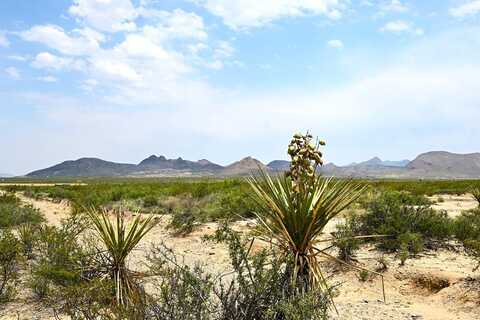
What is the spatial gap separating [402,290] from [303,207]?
12.7 feet

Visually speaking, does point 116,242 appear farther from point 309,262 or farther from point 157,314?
point 309,262

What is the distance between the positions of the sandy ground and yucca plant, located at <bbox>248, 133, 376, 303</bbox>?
0.56 m

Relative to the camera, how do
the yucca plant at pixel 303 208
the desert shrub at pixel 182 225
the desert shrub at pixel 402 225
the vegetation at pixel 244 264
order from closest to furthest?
the vegetation at pixel 244 264 < the yucca plant at pixel 303 208 < the desert shrub at pixel 402 225 < the desert shrub at pixel 182 225

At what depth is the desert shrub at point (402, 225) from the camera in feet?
30.6

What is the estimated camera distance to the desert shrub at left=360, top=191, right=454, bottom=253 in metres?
9.31

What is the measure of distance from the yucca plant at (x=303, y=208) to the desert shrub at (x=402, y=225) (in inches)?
189

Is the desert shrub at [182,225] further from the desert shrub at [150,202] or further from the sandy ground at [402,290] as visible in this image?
the desert shrub at [150,202]

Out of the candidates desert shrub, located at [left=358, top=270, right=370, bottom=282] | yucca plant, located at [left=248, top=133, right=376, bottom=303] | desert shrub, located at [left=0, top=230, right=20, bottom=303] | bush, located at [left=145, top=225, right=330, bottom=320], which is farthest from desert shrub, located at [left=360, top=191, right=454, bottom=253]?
desert shrub, located at [left=0, top=230, right=20, bottom=303]

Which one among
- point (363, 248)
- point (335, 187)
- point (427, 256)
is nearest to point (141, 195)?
point (363, 248)

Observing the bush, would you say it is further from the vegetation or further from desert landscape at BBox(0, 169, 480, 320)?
desert landscape at BBox(0, 169, 480, 320)

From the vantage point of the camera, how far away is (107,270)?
605 cm

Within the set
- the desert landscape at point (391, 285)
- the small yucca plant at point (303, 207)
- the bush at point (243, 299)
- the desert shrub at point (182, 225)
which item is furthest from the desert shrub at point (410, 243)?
the desert shrub at point (182, 225)

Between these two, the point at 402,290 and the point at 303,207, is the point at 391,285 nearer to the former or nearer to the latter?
the point at 402,290

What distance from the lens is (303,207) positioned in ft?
14.6
